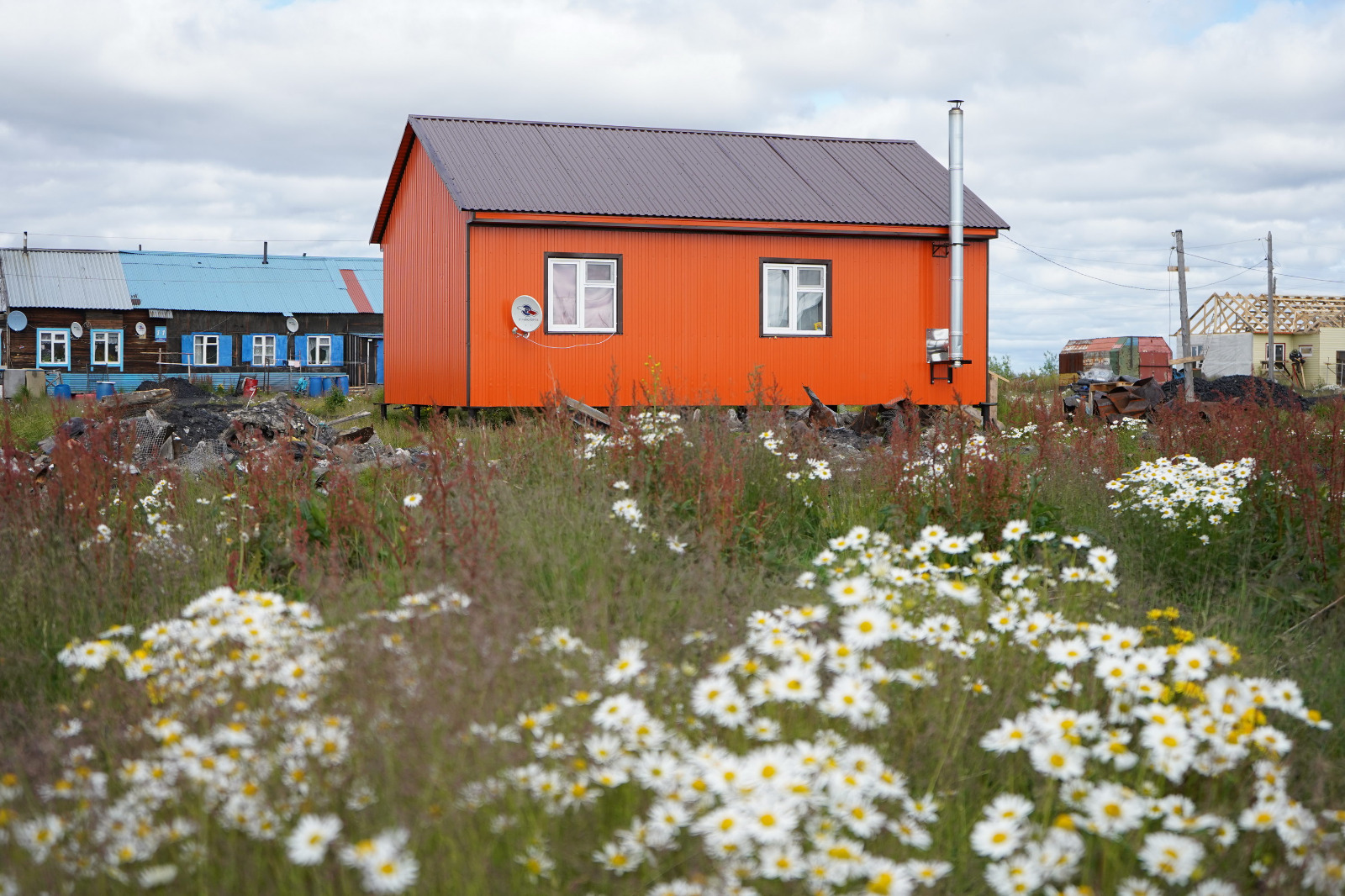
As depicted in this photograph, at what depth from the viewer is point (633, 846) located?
2057 millimetres

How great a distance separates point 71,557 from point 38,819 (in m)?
2.47

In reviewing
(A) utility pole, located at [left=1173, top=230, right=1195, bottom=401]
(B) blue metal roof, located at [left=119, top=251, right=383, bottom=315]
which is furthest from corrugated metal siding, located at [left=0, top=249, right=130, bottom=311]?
(A) utility pole, located at [left=1173, top=230, right=1195, bottom=401]

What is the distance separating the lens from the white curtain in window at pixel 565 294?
14289mm

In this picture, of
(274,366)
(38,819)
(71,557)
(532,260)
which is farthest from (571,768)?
(274,366)

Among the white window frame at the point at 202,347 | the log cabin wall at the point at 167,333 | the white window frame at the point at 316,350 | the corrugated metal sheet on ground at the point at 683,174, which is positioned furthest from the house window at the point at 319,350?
the corrugated metal sheet on ground at the point at 683,174

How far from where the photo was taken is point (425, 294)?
15.9 metres

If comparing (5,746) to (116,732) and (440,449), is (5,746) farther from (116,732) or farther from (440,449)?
(440,449)

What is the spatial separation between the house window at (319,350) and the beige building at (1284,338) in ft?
101

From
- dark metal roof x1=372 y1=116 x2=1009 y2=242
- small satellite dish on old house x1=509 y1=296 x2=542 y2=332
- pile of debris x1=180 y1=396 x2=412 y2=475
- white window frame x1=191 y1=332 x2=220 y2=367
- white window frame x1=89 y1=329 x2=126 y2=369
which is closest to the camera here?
pile of debris x1=180 y1=396 x2=412 y2=475

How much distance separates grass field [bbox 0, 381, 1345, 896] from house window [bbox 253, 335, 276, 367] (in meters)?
28.2

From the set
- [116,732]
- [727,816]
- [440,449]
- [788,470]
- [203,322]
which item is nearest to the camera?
[727,816]

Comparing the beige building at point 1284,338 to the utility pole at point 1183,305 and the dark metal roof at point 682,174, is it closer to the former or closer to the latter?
the utility pole at point 1183,305

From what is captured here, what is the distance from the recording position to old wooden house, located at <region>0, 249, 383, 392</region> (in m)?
29.7

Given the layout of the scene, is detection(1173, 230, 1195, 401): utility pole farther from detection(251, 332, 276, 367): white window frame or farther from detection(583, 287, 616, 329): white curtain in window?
detection(251, 332, 276, 367): white window frame
